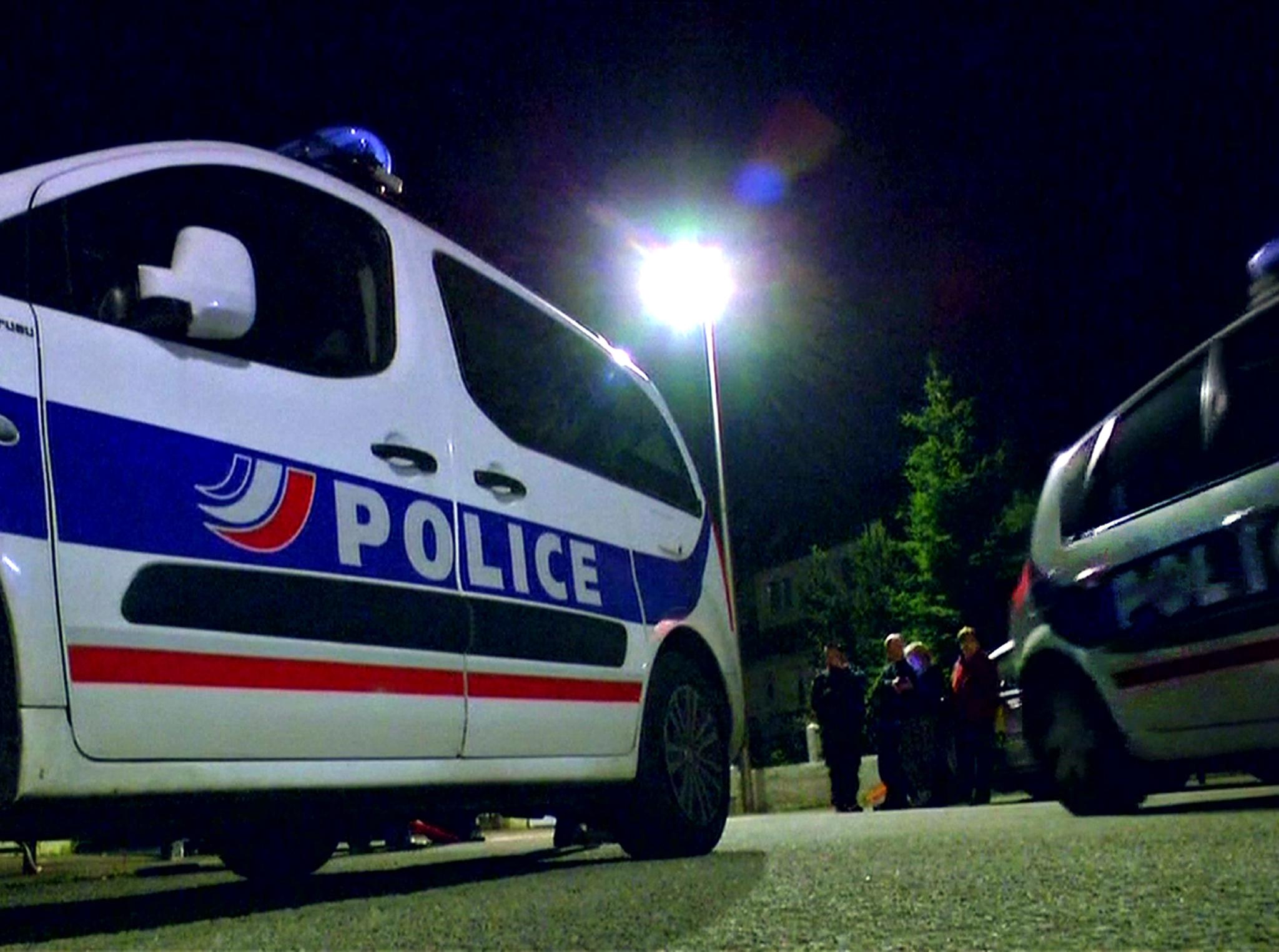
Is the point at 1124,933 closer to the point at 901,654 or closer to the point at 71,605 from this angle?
the point at 71,605

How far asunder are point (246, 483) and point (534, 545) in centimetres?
125

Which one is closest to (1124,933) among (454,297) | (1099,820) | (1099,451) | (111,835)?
(111,835)

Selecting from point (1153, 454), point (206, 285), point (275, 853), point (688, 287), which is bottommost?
point (275, 853)

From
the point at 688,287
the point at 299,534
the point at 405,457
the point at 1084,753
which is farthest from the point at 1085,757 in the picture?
the point at 688,287

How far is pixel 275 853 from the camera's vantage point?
5453 mm

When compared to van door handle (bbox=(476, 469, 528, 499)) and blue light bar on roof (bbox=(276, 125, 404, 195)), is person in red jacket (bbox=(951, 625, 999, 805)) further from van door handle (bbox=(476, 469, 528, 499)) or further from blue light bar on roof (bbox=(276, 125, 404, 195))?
blue light bar on roof (bbox=(276, 125, 404, 195))

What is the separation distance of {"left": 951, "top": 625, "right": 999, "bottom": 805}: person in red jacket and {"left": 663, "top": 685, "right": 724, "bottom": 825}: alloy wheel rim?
5.20 metres

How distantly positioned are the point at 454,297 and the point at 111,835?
1.94 meters

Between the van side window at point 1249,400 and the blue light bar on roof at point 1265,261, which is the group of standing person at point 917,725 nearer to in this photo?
the blue light bar on roof at point 1265,261

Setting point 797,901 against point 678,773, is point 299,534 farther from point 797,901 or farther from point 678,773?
point 678,773

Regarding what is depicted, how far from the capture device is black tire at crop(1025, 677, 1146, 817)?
6137 millimetres

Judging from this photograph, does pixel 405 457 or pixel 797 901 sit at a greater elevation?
pixel 405 457

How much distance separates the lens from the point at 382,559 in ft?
13.1

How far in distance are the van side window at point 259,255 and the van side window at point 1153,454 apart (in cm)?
308
